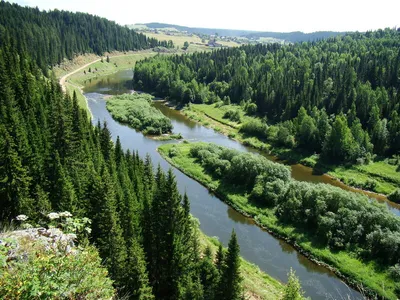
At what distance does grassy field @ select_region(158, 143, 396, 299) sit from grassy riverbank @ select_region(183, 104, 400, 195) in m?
25.1

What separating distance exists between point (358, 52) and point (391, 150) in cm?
9812

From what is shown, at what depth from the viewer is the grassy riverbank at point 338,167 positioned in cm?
7106

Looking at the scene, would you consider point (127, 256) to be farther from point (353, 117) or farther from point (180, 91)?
point (180, 91)

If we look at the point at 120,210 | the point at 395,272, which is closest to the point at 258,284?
the point at 395,272

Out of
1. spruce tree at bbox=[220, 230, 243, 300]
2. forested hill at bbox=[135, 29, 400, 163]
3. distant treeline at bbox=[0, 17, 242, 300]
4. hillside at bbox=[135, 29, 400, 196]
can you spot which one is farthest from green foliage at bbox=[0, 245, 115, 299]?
forested hill at bbox=[135, 29, 400, 163]

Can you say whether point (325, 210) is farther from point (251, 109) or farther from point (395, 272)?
point (251, 109)

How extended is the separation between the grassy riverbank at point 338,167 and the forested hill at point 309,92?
2.99 meters

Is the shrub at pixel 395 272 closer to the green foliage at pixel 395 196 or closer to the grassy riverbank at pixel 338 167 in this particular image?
the green foliage at pixel 395 196

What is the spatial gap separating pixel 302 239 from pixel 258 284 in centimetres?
1348

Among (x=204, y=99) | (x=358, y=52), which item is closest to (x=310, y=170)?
(x=204, y=99)

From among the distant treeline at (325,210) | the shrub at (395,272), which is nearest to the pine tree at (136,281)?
the distant treeline at (325,210)

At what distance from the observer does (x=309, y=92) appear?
112 metres

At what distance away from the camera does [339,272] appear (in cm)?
4525

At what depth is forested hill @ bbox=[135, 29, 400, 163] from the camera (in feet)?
277
